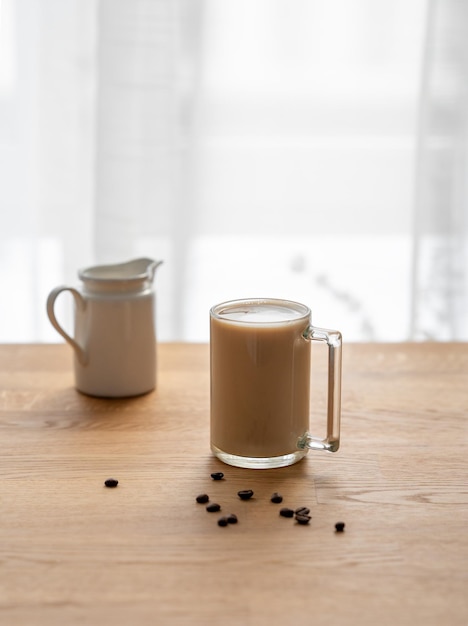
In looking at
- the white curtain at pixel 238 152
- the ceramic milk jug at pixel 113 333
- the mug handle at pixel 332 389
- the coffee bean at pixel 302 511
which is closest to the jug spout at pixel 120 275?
the ceramic milk jug at pixel 113 333

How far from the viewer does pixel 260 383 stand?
3.41 feet

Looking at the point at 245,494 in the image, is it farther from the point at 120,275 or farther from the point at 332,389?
the point at 120,275

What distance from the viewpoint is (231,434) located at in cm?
106

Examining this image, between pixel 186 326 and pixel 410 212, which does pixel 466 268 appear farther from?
pixel 186 326

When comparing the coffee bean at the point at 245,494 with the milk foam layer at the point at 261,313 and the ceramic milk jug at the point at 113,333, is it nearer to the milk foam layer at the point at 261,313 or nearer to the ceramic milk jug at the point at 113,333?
the milk foam layer at the point at 261,313

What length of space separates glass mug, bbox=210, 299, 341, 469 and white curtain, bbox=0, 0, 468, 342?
4.61 feet

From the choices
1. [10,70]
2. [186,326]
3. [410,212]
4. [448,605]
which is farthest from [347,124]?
[448,605]

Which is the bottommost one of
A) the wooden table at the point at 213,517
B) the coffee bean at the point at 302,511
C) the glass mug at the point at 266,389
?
the wooden table at the point at 213,517

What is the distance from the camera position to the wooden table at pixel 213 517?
75 centimetres

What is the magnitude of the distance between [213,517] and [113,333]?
1.44ft

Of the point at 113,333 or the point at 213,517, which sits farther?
the point at 113,333

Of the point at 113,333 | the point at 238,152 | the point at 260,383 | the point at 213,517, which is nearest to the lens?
the point at 213,517

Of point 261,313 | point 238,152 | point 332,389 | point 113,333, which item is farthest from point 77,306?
point 238,152

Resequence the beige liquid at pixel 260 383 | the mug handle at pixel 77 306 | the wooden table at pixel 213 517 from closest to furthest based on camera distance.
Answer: the wooden table at pixel 213 517, the beige liquid at pixel 260 383, the mug handle at pixel 77 306
